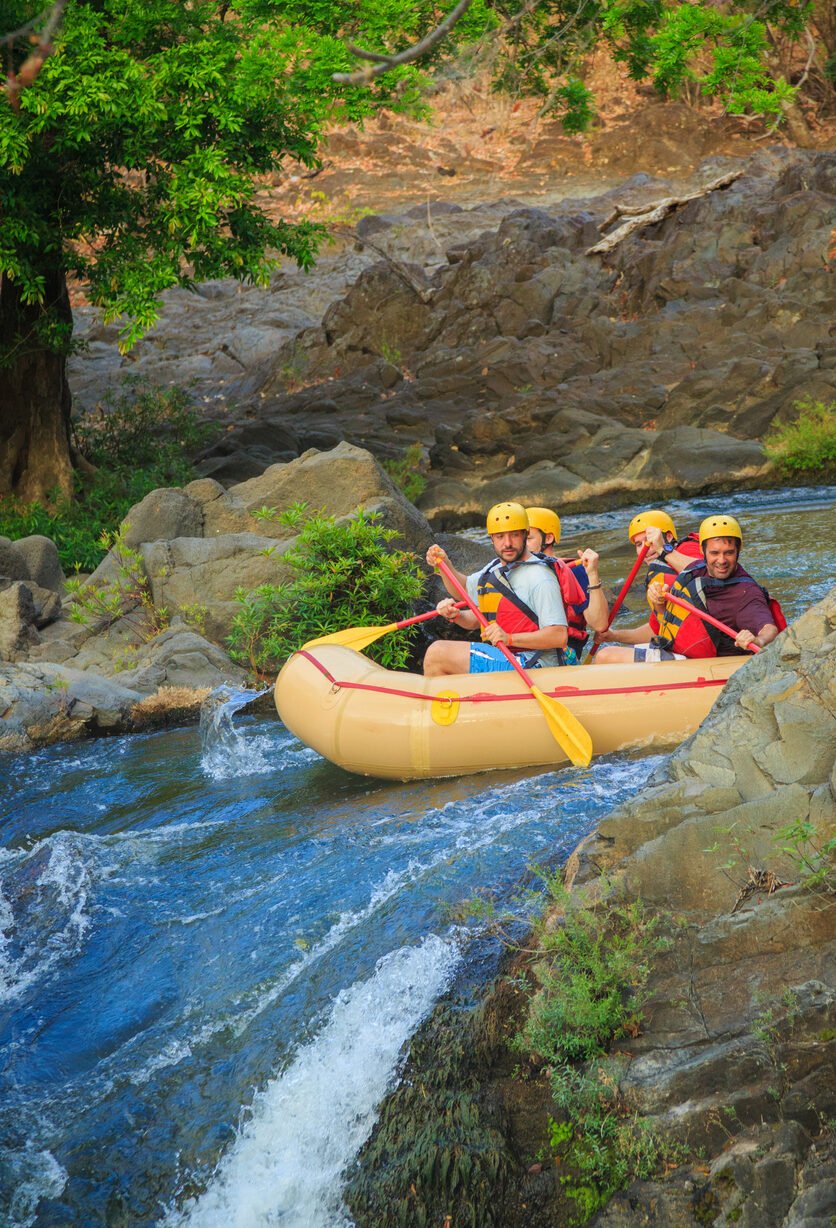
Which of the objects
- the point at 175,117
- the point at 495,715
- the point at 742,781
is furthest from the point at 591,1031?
the point at 175,117

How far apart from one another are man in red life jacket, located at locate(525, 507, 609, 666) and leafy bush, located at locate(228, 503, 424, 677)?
1573mm

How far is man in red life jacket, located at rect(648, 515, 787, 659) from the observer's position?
6445 millimetres

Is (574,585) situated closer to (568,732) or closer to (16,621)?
(568,732)

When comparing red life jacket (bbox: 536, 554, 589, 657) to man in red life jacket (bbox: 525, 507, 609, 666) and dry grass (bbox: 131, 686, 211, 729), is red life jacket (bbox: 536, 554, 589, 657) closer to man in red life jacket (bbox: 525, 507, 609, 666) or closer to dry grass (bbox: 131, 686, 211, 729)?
man in red life jacket (bbox: 525, 507, 609, 666)

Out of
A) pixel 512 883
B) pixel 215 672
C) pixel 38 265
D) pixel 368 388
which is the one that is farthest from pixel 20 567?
pixel 368 388

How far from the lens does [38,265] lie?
43.1ft

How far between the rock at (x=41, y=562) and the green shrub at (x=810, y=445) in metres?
9.74

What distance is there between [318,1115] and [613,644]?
13.3ft

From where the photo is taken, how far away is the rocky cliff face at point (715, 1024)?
3094 millimetres

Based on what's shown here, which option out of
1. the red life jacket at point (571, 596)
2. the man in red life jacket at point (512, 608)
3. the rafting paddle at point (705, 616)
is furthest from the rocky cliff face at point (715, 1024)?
the red life jacket at point (571, 596)

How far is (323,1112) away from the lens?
12.1 ft

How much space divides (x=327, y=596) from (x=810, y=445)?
31.0 ft

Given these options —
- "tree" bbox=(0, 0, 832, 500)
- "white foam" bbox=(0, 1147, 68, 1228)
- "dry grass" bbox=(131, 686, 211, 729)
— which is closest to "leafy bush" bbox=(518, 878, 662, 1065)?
"white foam" bbox=(0, 1147, 68, 1228)

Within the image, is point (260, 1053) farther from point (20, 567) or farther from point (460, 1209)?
point (20, 567)
